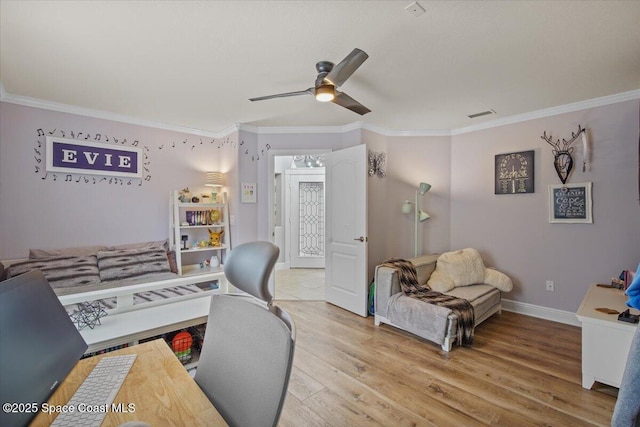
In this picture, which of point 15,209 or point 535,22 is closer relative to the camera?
point 535,22

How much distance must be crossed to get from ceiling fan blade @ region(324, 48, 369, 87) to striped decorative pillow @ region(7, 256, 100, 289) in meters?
3.20

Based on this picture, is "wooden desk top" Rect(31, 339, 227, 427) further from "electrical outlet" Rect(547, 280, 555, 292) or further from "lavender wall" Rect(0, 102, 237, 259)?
"electrical outlet" Rect(547, 280, 555, 292)

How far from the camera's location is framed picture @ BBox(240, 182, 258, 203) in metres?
3.96

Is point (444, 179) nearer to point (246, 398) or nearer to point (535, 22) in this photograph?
point (535, 22)

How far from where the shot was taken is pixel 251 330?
36.8 inches

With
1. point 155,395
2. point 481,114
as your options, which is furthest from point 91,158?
point 481,114

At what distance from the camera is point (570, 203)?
10.6 ft

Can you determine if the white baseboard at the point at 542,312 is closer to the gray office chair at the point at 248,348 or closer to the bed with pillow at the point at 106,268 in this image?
the bed with pillow at the point at 106,268

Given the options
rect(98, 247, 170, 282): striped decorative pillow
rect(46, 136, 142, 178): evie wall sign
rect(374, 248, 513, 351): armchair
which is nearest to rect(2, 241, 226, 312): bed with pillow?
rect(98, 247, 170, 282): striped decorative pillow

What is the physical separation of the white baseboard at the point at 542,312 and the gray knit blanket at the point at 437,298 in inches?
49.0

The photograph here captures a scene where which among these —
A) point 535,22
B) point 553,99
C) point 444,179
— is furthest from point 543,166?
point 535,22

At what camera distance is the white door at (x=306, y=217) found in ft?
20.9

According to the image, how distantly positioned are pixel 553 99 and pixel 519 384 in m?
2.81

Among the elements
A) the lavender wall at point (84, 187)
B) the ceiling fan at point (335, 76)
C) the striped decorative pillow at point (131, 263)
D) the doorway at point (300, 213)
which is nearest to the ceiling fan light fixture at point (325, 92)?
the ceiling fan at point (335, 76)
